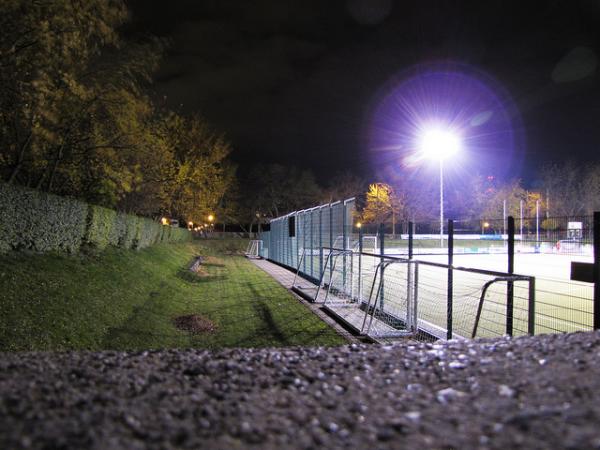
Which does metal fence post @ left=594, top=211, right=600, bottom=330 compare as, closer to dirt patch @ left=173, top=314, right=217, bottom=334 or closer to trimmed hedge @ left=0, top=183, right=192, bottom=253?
dirt patch @ left=173, top=314, right=217, bottom=334

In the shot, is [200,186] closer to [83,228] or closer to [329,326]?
[83,228]

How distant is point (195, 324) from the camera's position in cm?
850

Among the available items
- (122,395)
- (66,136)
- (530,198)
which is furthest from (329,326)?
(530,198)

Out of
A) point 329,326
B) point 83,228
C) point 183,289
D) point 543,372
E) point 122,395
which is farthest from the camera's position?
point 183,289

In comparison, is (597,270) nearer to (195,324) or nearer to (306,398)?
(306,398)

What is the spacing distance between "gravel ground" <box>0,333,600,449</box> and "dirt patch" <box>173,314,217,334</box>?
5143 millimetres

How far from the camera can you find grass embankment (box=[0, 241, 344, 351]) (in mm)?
6137

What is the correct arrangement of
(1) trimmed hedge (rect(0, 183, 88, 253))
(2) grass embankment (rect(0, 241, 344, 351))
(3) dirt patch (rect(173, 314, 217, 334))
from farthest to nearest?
(1) trimmed hedge (rect(0, 183, 88, 253))
(3) dirt patch (rect(173, 314, 217, 334))
(2) grass embankment (rect(0, 241, 344, 351))

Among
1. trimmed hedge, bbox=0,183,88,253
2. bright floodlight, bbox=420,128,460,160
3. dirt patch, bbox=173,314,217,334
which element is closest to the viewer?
dirt patch, bbox=173,314,217,334

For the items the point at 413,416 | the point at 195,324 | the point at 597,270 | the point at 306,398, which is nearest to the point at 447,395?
the point at 413,416

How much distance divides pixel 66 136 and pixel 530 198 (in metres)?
62.8

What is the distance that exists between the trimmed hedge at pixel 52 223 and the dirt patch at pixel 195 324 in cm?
333

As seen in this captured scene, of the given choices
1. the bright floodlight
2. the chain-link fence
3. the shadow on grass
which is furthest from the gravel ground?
the bright floodlight

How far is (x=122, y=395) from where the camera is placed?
2326mm
